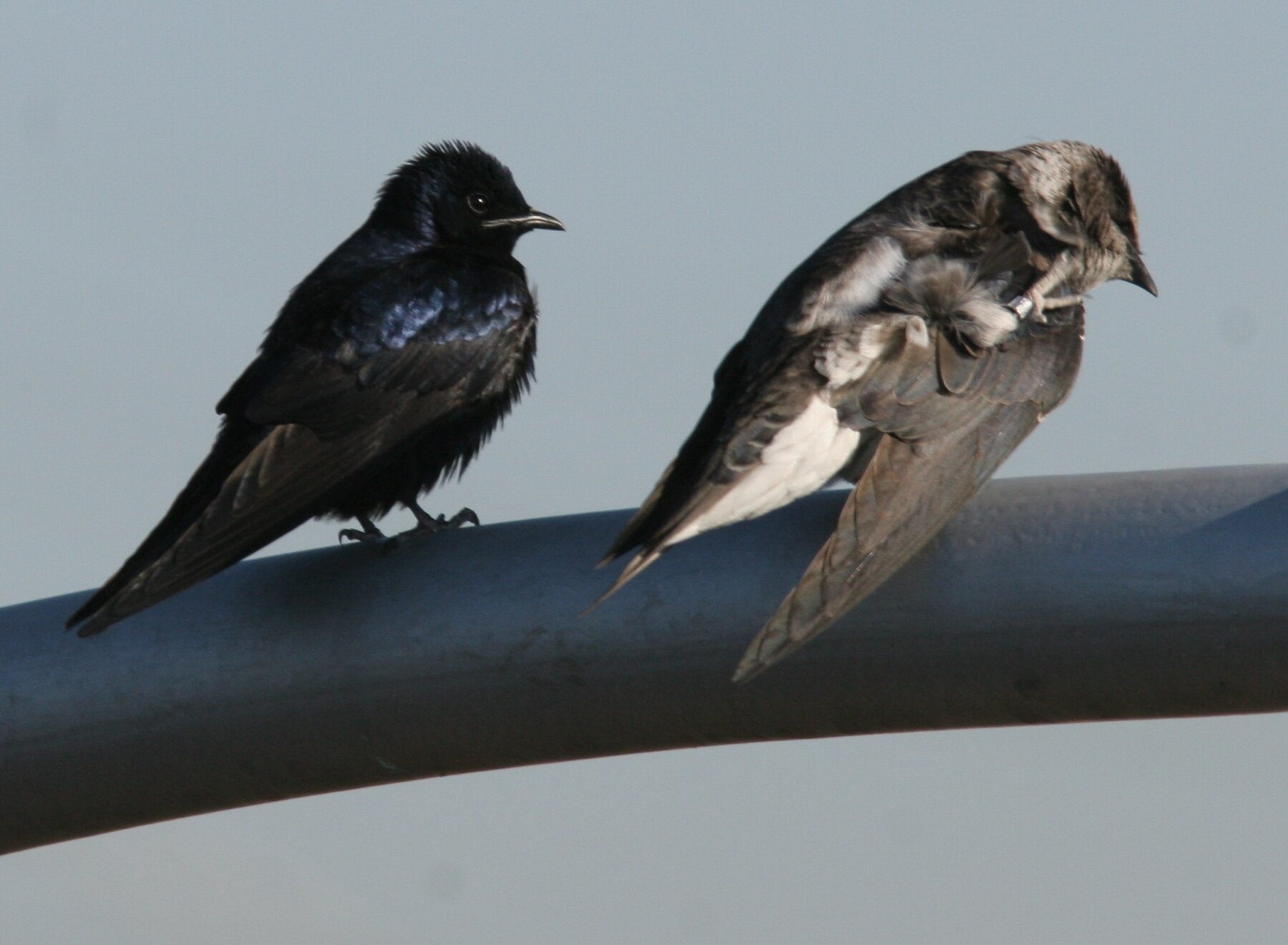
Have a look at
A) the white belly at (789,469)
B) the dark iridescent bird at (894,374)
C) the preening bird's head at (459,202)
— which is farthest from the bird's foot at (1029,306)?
the preening bird's head at (459,202)

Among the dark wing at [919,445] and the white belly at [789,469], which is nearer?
the dark wing at [919,445]

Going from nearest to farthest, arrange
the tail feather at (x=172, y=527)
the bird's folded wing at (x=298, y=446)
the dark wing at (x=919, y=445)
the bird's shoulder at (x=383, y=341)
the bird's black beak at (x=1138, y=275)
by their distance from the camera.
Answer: the dark wing at (x=919, y=445)
the tail feather at (x=172, y=527)
the bird's folded wing at (x=298, y=446)
the bird's shoulder at (x=383, y=341)
the bird's black beak at (x=1138, y=275)

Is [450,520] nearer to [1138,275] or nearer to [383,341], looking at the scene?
[383,341]

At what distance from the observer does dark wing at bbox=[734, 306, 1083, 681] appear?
220 centimetres

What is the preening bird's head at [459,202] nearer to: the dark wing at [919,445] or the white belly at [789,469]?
the dark wing at [919,445]

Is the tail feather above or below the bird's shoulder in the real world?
below

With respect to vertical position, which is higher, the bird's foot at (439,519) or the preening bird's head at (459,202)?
the preening bird's head at (459,202)

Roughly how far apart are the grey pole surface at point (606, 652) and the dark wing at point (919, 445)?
64 millimetres

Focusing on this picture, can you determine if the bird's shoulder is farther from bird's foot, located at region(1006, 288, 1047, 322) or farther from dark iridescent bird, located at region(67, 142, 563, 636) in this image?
bird's foot, located at region(1006, 288, 1047, 322)

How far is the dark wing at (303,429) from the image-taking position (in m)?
2.82

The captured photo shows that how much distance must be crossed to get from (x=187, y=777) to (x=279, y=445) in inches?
38.8

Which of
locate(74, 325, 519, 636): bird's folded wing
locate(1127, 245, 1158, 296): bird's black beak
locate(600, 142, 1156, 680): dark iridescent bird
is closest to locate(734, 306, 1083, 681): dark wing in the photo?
locate(600, 142, 1156, 680): dark iridescent bird

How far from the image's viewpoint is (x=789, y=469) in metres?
2.66

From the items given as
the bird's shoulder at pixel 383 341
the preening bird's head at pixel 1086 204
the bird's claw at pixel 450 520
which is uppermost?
the preening bird's head at pixel 1086 204
